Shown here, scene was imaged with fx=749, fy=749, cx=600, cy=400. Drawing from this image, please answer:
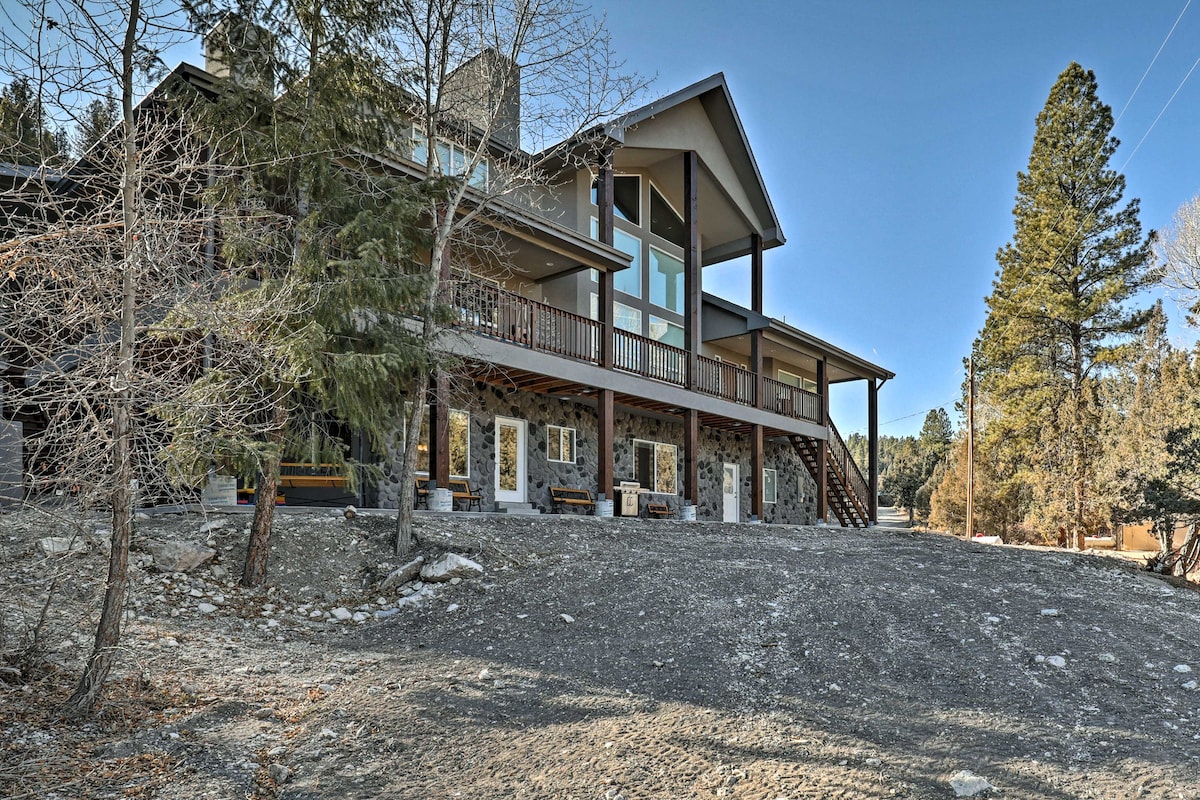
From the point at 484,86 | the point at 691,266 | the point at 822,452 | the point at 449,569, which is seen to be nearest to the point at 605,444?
the point at 691,266

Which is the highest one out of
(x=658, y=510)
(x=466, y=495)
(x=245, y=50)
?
(x=245, y=50)

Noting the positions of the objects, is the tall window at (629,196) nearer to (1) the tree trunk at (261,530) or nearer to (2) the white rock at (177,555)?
(1) the tree trunk at (261,530)

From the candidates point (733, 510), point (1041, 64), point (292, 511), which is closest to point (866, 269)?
point (1041, 64)

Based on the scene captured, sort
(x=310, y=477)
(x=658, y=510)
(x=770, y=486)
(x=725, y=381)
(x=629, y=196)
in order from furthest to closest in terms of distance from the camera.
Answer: (x=770, y=486) → (x=629, y=196) → (x=725, y=381) → (x=658, y=510) → (x=310, y=477)

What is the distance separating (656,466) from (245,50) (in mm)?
12577

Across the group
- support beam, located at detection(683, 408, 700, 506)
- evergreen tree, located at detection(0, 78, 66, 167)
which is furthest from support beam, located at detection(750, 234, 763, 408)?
evergreen tree, located at detection(0, 78, 66, 167)

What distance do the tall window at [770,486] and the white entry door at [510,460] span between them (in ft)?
31.7

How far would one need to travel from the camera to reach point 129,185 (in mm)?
4410

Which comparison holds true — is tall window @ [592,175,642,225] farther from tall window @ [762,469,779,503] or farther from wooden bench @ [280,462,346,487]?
wooden bench @ [280,462,346,487]

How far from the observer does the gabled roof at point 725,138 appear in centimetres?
1608

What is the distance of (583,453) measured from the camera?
1597 centimetres

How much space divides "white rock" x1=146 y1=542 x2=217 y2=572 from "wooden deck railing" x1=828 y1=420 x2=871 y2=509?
1691 cm

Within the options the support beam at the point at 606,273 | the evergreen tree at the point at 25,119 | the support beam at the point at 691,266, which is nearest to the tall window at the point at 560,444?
the support beam at the point at 606,273

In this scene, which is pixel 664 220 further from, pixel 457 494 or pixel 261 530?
pixel 261 530
